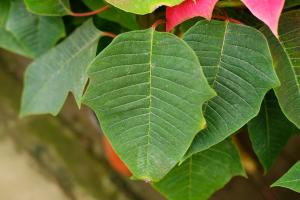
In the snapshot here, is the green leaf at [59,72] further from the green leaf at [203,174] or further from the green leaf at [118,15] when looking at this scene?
the green leaf at [203,174]

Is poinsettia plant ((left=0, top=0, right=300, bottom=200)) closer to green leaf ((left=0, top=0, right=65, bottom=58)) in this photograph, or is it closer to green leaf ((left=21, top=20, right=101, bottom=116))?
green leaf ((left=21, top=20, right=101, bottom=116))

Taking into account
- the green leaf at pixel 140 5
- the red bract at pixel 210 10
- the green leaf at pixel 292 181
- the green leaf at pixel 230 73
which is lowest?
the green leaf at pixel 292 181

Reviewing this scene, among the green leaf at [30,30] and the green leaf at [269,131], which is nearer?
the green leaf at [269,131]

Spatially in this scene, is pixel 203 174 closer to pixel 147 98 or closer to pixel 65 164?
pixel 147 98

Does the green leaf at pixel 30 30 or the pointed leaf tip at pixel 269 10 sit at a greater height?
the pointed leaf tip at pixel 269 10

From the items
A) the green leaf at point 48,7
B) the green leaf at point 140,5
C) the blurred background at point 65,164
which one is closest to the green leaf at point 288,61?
the green leaf at point 140,5

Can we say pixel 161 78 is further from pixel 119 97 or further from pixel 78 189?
pixel 78 189

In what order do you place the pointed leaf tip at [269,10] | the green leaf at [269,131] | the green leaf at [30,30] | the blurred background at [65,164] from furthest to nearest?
the blurred background at [65,164], the green leaf at [30,30], the green leaf at [269,131], the pointed leaf tip at [269,10]
